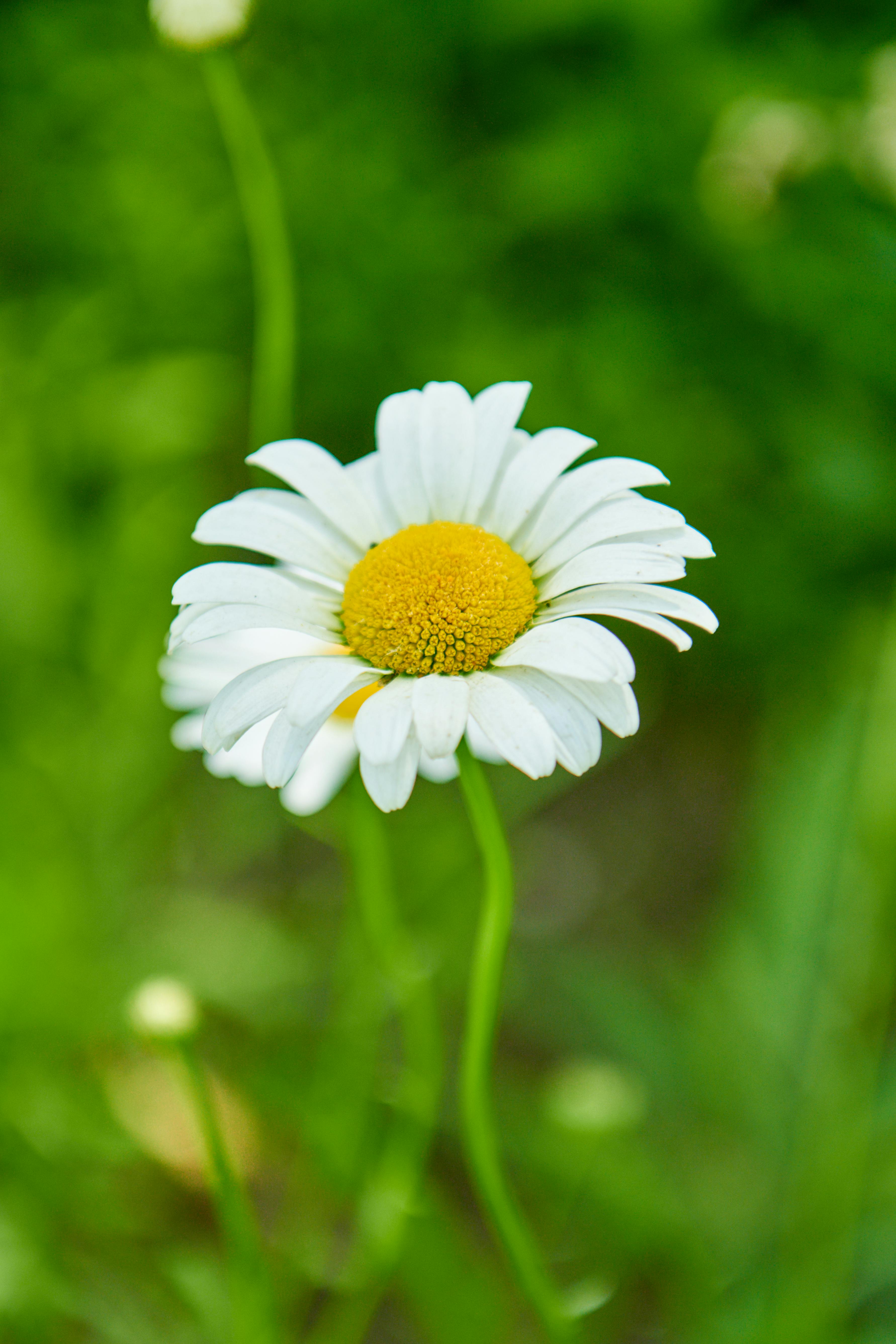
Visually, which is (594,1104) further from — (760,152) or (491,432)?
(760,152)

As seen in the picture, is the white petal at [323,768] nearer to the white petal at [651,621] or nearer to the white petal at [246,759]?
the white petal at [246,759]

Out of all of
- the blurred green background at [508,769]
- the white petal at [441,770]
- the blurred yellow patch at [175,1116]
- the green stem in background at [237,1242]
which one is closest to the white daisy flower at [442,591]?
the white petal at [441,770]

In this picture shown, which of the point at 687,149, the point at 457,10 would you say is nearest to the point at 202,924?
the point at 687,149

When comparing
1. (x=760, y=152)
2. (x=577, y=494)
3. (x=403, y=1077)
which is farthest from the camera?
(x=760, y=152)

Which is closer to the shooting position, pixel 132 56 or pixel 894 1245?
pixel 894 1245

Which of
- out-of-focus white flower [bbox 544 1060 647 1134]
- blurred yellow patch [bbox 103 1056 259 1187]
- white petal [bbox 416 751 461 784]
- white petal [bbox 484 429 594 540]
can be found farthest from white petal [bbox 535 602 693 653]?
blurred yellow patch [bbox 103 1056 259 1187]

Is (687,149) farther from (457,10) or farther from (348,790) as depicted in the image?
(348,790)

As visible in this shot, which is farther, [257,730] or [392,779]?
[257,730]

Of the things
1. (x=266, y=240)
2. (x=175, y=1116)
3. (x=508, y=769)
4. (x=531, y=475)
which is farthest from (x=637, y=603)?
(x=175, y=1116)
